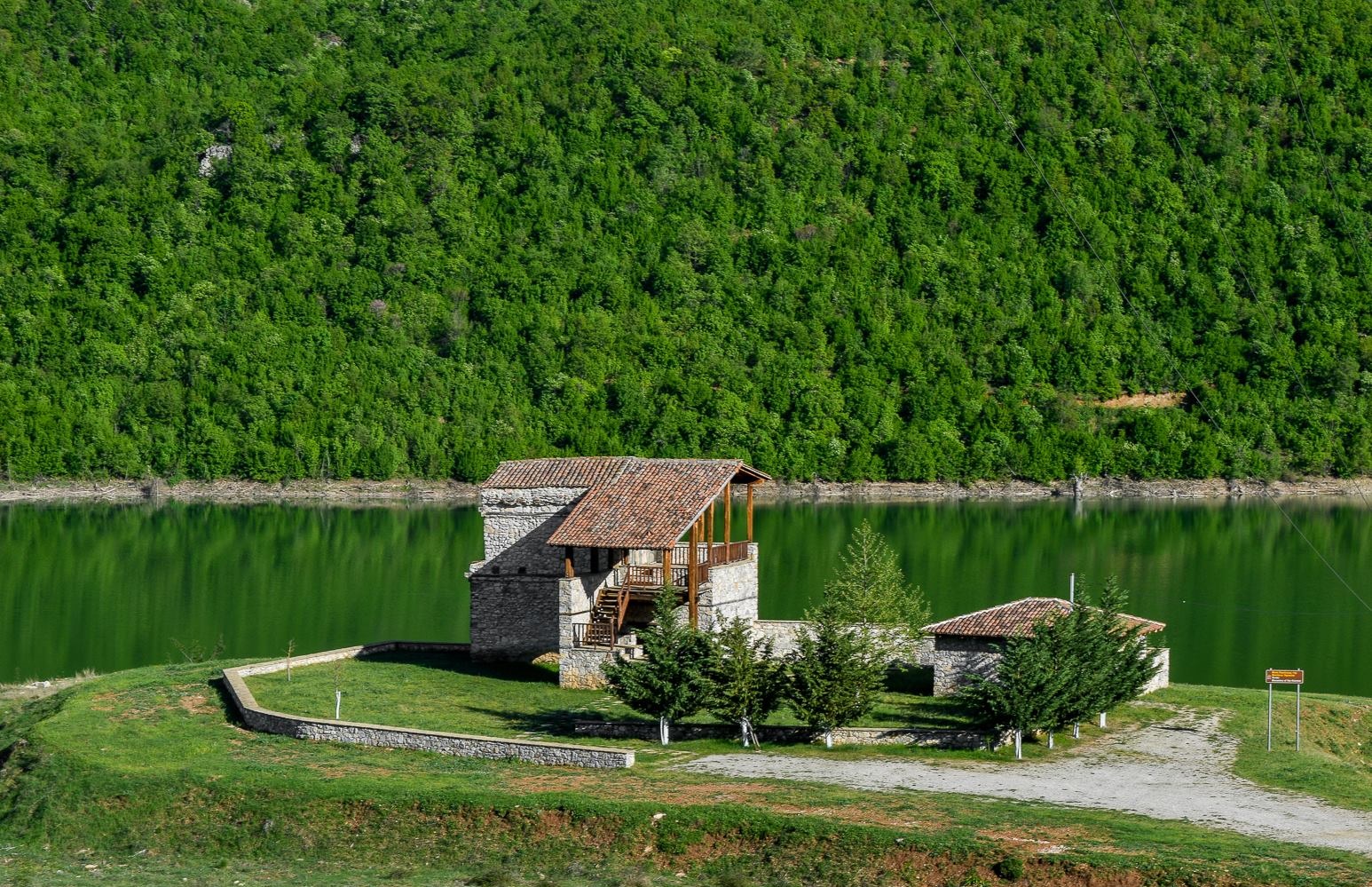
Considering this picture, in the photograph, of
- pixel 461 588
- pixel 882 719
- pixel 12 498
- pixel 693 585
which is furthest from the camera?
pixel 12 498

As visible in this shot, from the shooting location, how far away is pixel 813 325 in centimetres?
16175

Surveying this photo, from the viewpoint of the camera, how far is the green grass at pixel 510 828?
27938 mm

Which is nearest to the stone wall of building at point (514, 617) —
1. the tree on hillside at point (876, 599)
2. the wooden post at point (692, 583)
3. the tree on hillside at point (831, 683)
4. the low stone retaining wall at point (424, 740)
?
the wooden post at point (692, 583)

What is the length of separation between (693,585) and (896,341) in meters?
117

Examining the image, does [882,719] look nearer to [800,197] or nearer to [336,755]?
[336,755]

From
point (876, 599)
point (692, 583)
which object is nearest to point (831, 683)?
point (692, 583)

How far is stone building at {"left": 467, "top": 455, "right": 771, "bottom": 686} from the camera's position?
146 ft

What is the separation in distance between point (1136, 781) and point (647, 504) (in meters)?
16.4

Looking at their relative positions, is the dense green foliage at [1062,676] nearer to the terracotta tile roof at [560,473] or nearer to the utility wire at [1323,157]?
the terracotta tile roof at [560,473]

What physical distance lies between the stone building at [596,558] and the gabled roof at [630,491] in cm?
4

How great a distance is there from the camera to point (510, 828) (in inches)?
1214

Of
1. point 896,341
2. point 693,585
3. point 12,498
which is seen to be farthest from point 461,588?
point 896,341

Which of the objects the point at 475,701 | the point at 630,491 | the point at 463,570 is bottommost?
the point at 475,701

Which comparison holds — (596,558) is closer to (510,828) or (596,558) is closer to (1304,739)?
(510,828)
